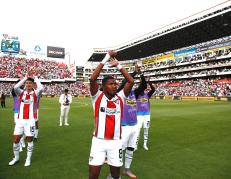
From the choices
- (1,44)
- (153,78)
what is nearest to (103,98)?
(1,44)

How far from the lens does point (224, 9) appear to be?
171ft

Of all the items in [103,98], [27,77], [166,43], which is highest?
[166,43]

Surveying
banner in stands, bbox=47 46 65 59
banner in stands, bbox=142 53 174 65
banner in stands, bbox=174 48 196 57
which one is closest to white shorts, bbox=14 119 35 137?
banner in stands, bbox=174 48 196 57

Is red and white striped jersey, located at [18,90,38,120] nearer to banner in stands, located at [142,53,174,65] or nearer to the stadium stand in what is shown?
the stadium stand

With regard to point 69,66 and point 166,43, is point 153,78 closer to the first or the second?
point 166,43

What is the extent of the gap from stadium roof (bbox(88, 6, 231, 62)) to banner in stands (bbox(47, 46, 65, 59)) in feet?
75.0

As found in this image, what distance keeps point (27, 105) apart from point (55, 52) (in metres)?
90.9

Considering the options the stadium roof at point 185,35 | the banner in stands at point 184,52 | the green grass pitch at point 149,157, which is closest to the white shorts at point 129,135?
the green grass pitch at point 149,157

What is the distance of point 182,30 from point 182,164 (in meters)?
62.5

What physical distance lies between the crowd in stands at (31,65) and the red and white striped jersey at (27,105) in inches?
2631

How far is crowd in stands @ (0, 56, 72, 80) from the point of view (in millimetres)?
76838

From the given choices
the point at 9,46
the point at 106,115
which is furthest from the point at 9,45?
the point at 106,115

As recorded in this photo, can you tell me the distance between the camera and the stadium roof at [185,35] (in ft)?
187

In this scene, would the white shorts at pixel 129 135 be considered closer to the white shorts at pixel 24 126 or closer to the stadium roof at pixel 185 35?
the white shorts at pixel 24 126
